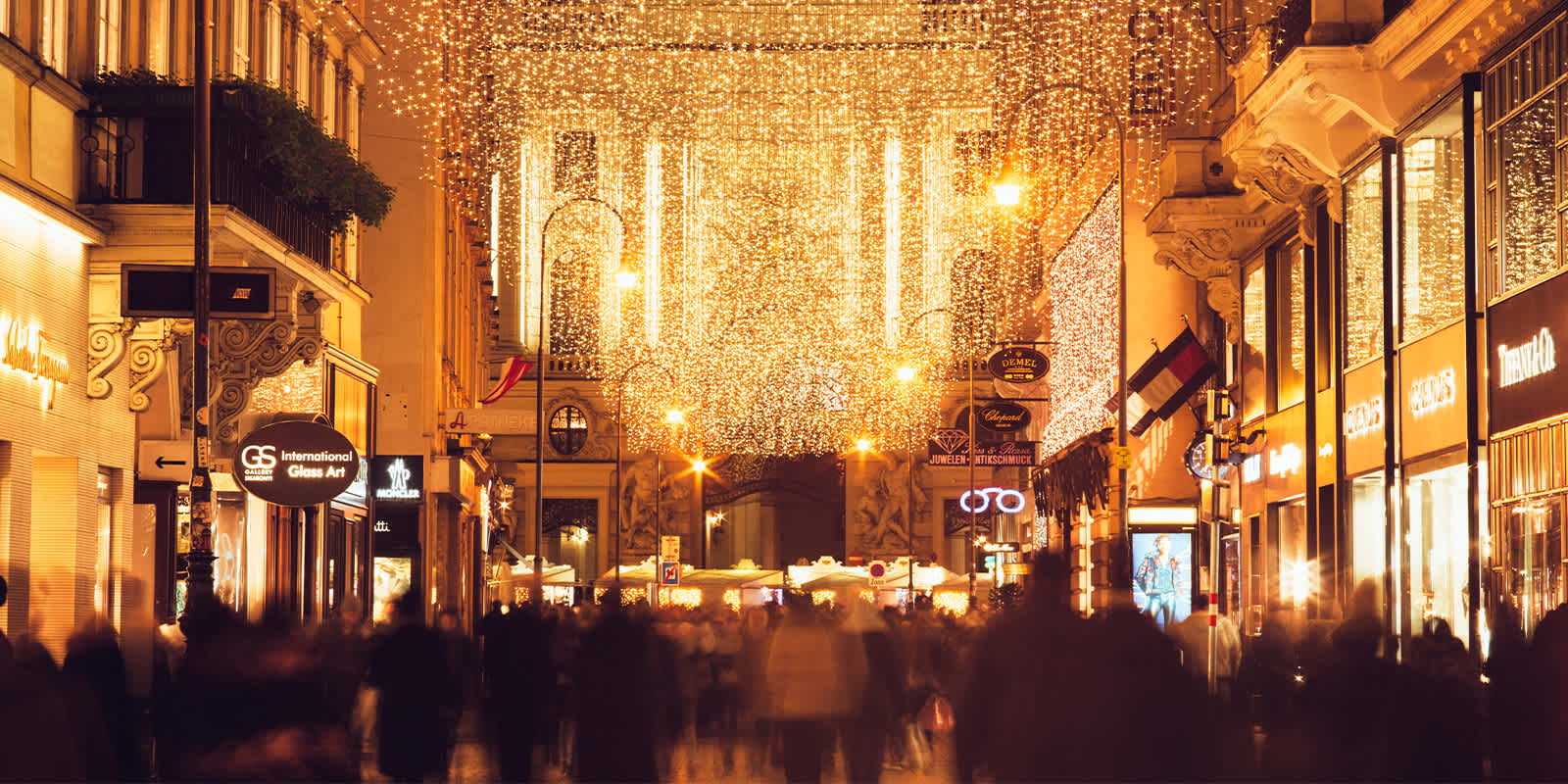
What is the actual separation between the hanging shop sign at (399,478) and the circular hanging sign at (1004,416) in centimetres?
1519

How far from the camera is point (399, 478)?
155 ft

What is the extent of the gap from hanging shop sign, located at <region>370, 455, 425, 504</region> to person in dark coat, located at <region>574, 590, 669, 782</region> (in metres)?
33.3

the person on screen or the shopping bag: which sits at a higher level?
the person on screen

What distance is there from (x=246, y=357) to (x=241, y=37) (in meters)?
4.82

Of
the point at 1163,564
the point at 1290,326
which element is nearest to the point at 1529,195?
the point at 1290,326

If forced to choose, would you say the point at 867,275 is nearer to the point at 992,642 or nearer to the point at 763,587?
the point at 763,587

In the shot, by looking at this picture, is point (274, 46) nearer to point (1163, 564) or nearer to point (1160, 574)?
point (1163, 564)

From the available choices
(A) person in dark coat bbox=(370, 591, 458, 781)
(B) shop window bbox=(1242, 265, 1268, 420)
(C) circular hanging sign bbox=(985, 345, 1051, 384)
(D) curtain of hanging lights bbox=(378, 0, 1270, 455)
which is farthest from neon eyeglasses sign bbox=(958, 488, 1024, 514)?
→ (A) person in dark coat bbox=(370, 591, 458, 781)

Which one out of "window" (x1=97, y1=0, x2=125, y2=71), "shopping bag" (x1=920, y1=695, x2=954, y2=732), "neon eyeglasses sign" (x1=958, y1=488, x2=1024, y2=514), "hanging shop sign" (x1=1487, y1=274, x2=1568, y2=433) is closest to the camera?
"hanging shop sign" (x1=1487, y1=274, x2=1568, y2=433)

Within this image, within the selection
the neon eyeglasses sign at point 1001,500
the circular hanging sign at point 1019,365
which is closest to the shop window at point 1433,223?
the circular hanging sign at point 1019,365

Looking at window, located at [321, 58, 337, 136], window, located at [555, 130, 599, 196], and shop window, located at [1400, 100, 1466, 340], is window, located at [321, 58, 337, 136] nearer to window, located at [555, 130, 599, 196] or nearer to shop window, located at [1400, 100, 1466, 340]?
shop window, located at [1400, 100, 1466, 340]

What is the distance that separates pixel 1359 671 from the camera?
10.0m

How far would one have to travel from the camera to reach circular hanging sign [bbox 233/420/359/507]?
70.0 ft

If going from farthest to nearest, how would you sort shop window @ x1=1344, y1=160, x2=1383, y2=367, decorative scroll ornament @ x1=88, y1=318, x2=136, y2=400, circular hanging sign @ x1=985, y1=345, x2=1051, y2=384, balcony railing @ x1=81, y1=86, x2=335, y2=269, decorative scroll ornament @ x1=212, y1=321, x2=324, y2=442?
circular hanging sign @ x1=985, y1=345, x2=1051, y2=384 → shop window @ x1=1344, y1=160, x2=1383, y2=367 → decorative scroll ornament @ x1=212, y1=321, x2=324, y2=442 → decorative scroll ornament @ x1=88, y1=318, x2=136, y2=400 → balcony railing @ x1=81, y1=86, x2=335, y2=269
